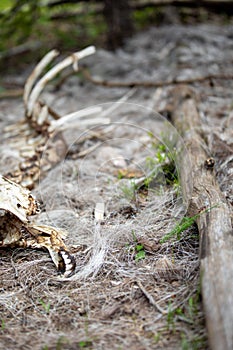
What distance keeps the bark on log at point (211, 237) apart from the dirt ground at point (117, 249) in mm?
81

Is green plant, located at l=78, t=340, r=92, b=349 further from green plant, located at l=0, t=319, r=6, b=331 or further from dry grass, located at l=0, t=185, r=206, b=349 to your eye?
green plant, located at l=0, t=319, r=6, b=331

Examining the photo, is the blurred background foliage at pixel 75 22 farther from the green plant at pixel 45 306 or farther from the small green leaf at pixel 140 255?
the green plant at pixel 45 306

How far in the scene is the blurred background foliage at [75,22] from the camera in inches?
163

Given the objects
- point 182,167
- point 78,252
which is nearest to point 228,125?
point 182,167

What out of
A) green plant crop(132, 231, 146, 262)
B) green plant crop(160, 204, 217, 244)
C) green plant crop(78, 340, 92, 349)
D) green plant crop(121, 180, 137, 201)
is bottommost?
green plant crop(121, 180, 137, 201)

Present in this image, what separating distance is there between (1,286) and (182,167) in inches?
41.1

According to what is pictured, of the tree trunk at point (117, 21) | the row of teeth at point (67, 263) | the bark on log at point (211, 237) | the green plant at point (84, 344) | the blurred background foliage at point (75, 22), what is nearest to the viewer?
the bark on log at point (211, 237)

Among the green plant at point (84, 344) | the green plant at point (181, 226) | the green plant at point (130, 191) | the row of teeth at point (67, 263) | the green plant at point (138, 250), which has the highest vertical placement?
the green plant at point (84, 344)

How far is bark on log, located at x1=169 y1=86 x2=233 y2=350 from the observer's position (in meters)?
1.27

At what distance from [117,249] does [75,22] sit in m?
3.94

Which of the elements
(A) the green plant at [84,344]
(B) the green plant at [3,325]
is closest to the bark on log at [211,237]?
(A) the green plant at [84,344]

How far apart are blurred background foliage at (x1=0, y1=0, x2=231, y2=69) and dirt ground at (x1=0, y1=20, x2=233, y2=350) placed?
1041 millimetres

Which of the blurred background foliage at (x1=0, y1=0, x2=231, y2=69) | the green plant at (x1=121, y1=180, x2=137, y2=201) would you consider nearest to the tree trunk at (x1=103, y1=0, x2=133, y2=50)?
the blurred background foliage at (x1=0, y1=0, x2=231, y2=69)

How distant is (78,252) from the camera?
74.4 inches
